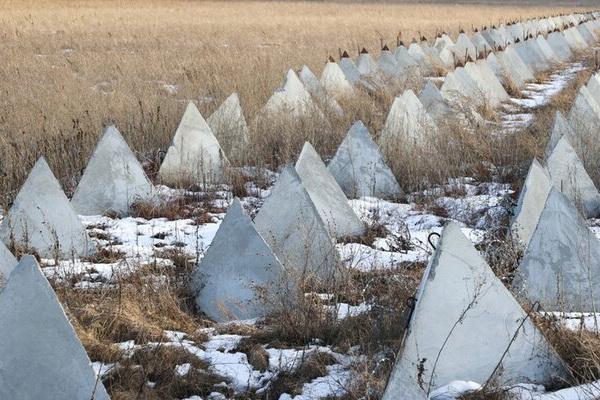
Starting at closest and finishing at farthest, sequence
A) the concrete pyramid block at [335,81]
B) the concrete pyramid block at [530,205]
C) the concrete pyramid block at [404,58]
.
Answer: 1. the concrete pyramid block at [530,205]
2. the concrete pyramid block at [335,81]
3. the concrete pyramid block at [404,58]

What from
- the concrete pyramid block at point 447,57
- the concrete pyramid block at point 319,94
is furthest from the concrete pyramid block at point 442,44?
the concrete pyramid block at point 319,94

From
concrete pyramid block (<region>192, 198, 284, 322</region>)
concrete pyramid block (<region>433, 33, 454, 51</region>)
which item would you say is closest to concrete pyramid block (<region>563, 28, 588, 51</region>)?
concrete pyramid block (<region>433, 33, 454, 51</region>)

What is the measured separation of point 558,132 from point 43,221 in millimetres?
4996

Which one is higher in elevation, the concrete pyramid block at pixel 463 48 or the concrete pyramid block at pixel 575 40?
the concrete pyramid block at pixel 463 48

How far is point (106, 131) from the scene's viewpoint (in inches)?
315

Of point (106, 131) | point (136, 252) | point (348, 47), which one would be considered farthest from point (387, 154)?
point (348, 47)

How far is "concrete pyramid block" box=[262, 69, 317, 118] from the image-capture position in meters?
10.7

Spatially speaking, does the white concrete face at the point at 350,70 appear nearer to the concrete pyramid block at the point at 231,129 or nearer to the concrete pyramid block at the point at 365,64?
the concrete pyramid block at the point at 365,64

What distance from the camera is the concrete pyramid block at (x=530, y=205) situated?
638 centimetres

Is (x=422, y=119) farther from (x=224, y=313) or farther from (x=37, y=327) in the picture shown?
(x=37, y=327)

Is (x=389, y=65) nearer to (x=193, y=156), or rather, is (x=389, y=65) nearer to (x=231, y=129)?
(x=231, y=129)

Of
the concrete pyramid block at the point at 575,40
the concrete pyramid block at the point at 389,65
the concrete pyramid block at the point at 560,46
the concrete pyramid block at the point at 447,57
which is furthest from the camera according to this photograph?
the concrete pyramid block at the point at 575,40

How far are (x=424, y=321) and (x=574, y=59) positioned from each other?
1904 centimetres

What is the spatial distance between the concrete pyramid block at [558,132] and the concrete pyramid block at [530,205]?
1.58 m
